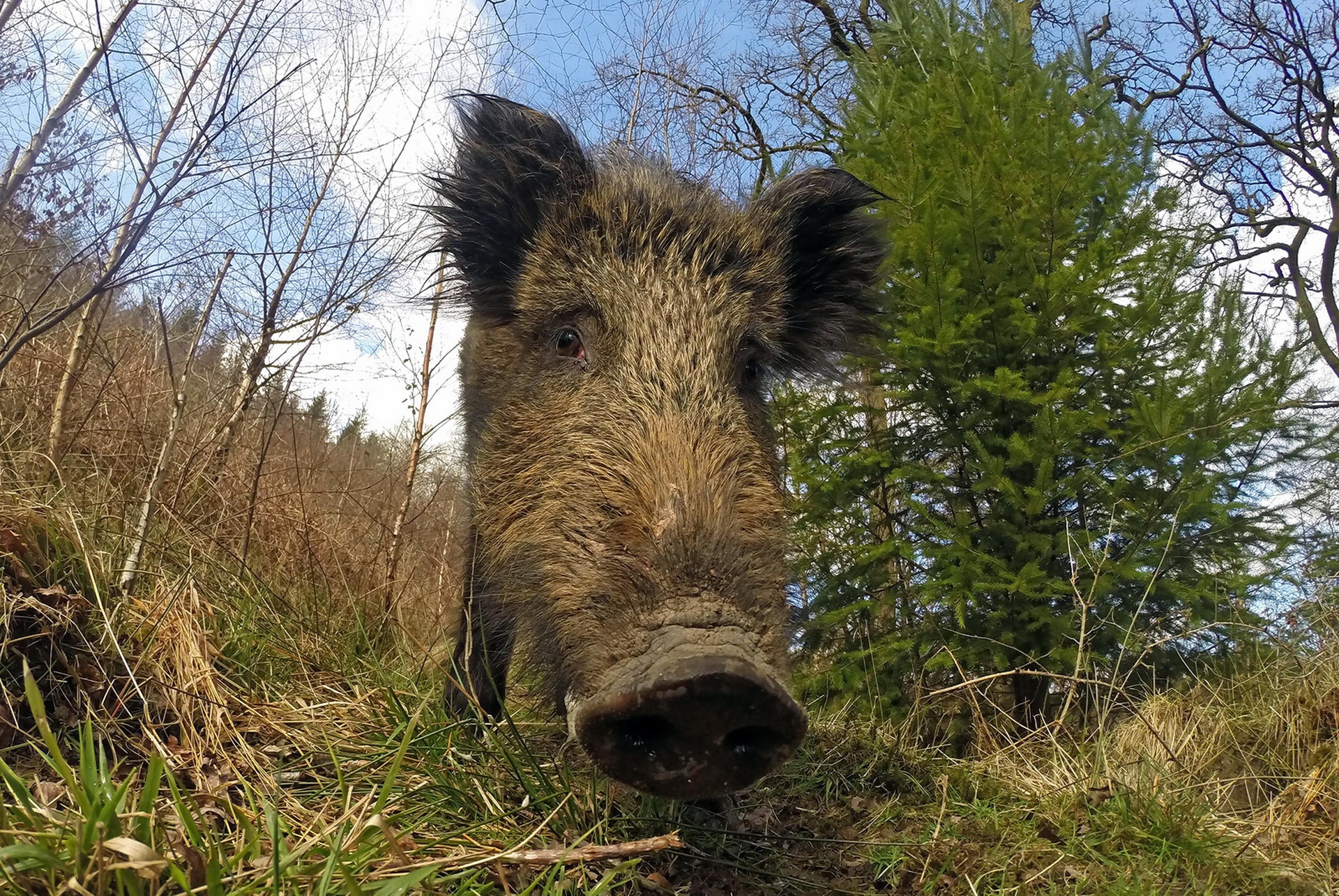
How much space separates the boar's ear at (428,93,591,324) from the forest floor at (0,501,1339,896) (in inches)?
67.3

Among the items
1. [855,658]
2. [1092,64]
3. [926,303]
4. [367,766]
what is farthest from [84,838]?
[1092,64]

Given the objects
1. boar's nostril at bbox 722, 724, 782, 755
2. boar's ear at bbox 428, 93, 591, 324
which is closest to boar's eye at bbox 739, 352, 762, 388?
boar's ear at bbox 428, 93, 591, 324

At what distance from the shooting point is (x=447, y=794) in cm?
239

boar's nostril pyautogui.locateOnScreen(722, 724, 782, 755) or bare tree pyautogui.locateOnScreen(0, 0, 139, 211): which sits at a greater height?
bare tree pyautogui.locateOnScreen(0, 0, 139, 211)

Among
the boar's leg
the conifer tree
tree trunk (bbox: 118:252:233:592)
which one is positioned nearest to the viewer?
tree trunk (bbox: 118:252:233:592)

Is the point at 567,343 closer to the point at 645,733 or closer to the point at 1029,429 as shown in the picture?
the point at 645,733

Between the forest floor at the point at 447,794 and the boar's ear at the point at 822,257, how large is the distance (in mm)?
2074

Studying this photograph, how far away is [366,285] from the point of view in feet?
14.3

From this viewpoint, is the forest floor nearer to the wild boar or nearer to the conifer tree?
the wild boar

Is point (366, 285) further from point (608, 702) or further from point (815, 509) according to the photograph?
point (608, 702)

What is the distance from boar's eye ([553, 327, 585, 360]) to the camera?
3381 millimetres

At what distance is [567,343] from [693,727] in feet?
6.44

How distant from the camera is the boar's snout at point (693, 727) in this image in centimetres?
179

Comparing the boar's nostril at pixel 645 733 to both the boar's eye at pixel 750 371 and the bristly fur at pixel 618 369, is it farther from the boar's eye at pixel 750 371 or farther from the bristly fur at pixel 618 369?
the boar's eye at pixel 750 371
